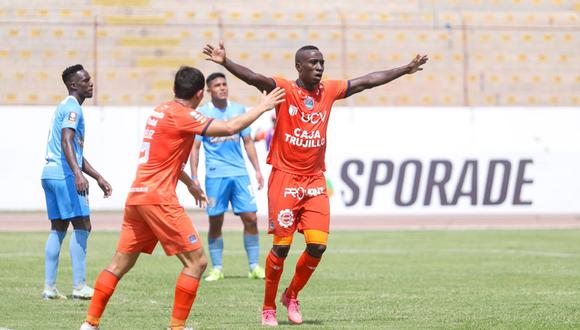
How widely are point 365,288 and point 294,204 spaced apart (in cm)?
305

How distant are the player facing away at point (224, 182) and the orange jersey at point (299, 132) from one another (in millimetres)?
4250

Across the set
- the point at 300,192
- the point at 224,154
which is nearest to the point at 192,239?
the point at 300,192

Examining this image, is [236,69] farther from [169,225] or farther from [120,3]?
[120,3]

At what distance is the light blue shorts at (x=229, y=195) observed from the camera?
14.3m

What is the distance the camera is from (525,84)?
105ft

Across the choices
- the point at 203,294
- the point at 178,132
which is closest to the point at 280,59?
the point at 203,294

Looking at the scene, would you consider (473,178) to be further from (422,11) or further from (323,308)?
(323,308)

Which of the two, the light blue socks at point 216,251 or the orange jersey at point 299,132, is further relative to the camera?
the light blue socks at point 216,251

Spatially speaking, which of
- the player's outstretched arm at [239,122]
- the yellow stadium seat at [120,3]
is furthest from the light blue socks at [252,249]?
the yellow stadium seat at [120,3]

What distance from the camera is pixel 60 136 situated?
38.3 feet

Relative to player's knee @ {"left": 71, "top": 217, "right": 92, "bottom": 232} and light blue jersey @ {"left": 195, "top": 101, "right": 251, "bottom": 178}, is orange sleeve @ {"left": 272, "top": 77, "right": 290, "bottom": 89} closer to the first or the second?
player's knee @ {"left": 71, "top": 217, "right": 92, "bottom": 232}

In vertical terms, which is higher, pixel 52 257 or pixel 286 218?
pixel 286 218

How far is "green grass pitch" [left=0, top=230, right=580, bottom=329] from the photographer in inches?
387

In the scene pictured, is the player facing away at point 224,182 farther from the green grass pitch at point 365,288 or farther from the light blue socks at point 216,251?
the green grass pitch at point 365,288
